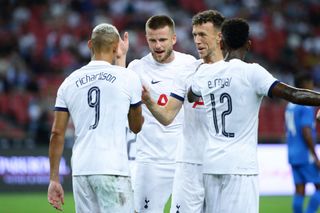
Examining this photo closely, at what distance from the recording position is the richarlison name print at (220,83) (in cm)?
648

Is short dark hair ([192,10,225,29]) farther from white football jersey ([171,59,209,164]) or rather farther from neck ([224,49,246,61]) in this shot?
neck ([224,49,246,61])

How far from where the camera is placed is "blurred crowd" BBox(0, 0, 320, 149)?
19719mm

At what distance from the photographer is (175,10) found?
25250 mm

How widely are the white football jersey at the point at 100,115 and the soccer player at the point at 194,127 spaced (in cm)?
103

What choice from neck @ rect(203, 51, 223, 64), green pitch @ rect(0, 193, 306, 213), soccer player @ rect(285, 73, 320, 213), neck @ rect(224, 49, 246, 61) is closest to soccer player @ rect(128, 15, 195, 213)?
neck @ rect(203, 51, 223, 64)

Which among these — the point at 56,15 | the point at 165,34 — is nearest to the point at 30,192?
the point at 56,15

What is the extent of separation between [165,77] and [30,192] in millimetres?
9357

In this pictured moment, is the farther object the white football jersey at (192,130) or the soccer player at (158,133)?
the soccer player at (158,133)

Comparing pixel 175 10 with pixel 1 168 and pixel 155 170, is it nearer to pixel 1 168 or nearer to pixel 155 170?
pixel 1 168

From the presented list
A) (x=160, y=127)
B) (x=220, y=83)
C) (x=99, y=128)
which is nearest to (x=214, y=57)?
(x=220, y=83)

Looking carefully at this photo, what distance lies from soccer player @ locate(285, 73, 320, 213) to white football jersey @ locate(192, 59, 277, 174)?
4811 mm

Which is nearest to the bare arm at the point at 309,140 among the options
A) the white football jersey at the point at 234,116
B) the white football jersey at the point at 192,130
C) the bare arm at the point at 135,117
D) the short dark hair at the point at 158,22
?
the short dark hair at the point at 158,22

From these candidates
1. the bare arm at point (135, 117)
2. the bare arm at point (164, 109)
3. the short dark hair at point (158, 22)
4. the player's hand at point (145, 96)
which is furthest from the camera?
the short dark hair at point (158, 22)

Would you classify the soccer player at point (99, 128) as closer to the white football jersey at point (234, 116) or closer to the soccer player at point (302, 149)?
the white football jersey at point (234, 116)
